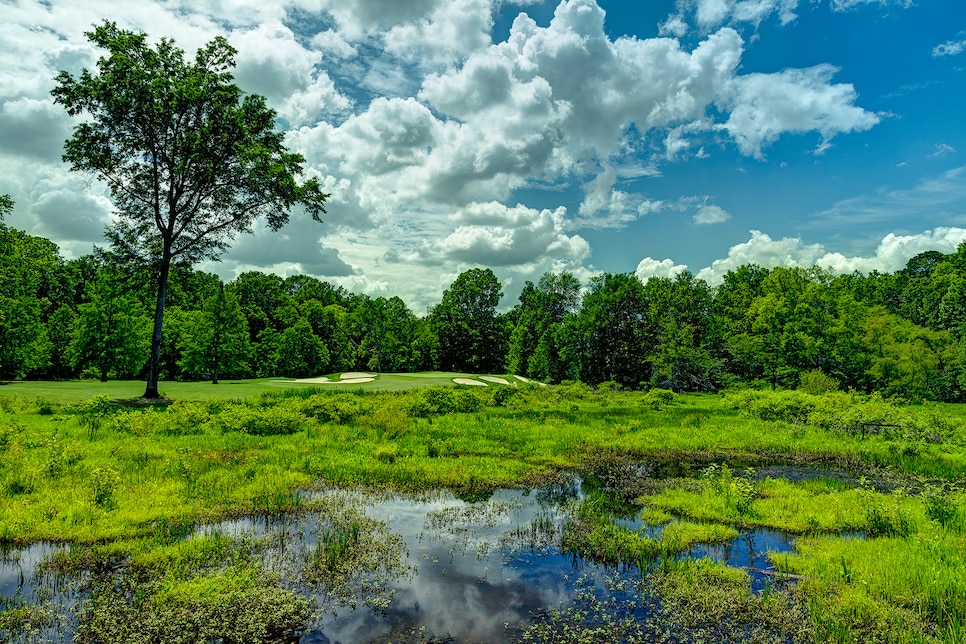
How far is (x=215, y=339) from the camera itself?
5881 cm

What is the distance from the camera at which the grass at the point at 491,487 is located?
8.30 meters

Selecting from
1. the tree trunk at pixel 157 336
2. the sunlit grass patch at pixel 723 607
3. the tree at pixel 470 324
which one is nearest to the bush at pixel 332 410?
the tree trunk at pixel 157 336

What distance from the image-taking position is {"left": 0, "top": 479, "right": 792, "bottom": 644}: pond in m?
7.61

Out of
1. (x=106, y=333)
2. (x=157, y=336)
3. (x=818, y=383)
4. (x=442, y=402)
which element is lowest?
(x=442, y=402)

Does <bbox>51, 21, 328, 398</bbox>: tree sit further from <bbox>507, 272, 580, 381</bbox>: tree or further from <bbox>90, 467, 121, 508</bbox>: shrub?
<bbox>507, 272, 580, 381</bbox>: tree

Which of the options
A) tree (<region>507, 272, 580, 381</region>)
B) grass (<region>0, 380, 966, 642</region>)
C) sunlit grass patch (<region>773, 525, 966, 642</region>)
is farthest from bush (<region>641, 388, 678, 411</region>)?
tree (<region>507, 272, 580, 381</region>)

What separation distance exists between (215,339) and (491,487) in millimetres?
53844

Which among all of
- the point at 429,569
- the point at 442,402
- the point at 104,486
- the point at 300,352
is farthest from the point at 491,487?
the point at 300,352

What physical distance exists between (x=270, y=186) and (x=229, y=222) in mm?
3598

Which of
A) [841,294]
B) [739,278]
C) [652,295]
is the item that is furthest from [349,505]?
[739,278]

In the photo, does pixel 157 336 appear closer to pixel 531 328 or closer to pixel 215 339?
pixel 215 339

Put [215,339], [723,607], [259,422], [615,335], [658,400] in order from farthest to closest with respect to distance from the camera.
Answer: [615,335] < [215,339] < [658,400] < [259,422] < [723,607]

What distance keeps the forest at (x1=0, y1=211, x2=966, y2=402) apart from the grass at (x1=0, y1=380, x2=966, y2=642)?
54.3ft

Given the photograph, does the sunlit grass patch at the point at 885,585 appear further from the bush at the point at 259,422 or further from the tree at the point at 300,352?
the tree at the point at 300,352
